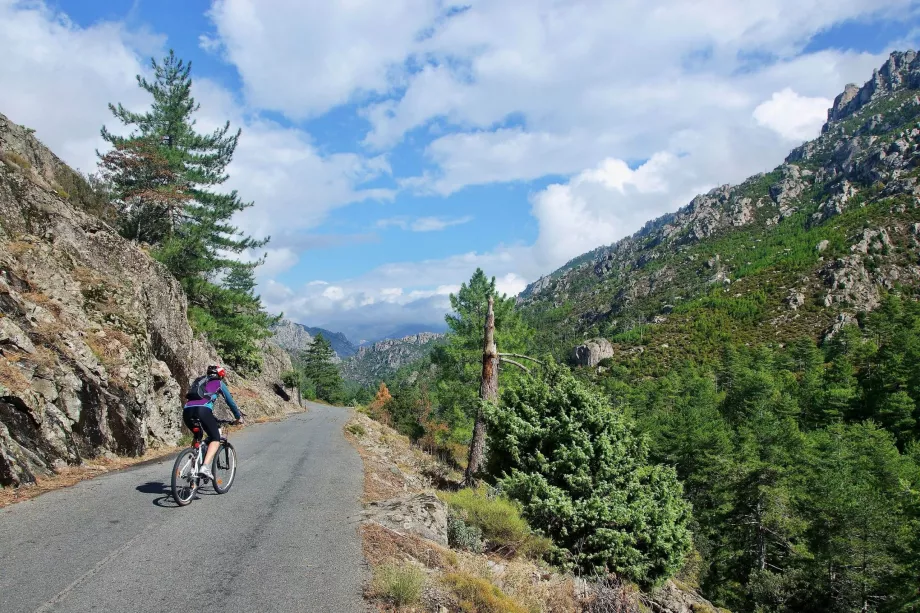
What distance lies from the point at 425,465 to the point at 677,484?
10142 mm

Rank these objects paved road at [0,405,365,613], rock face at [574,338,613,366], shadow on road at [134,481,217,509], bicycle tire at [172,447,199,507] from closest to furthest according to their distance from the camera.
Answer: paved road at [0,405,365,613] → bicycle tire at [172,447,199,507] → shadow on road at [134,481,217,509] → rock face at [574,338,613,366]

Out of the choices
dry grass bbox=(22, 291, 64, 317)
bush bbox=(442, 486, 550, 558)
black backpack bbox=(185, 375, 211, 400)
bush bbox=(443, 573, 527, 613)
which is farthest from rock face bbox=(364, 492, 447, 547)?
dry grass bbox=(22, 291, 64, 317)

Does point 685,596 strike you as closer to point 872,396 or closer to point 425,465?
point 425,465

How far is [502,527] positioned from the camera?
891 cm

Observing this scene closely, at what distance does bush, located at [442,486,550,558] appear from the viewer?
A: 8750 mm

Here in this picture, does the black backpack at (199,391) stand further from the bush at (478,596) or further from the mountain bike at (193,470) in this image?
the bush at (478,596)

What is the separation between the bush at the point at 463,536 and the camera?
8148 millimetres

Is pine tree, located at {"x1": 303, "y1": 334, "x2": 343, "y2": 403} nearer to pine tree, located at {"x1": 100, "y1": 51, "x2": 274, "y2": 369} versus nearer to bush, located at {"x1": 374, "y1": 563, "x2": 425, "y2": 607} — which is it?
pine tree, located at {"x1": 100, "y1": 51, "x2": 274, "y2": 369}

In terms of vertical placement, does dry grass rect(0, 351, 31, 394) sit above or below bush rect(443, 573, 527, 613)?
above

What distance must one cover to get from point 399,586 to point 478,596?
3.48 feet

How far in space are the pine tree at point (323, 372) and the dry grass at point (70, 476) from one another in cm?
7995

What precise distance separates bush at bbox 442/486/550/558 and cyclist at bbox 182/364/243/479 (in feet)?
14.9

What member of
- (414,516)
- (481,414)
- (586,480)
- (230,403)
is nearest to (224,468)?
(230,403)

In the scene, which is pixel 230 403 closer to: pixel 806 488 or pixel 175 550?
pixel 175 550
